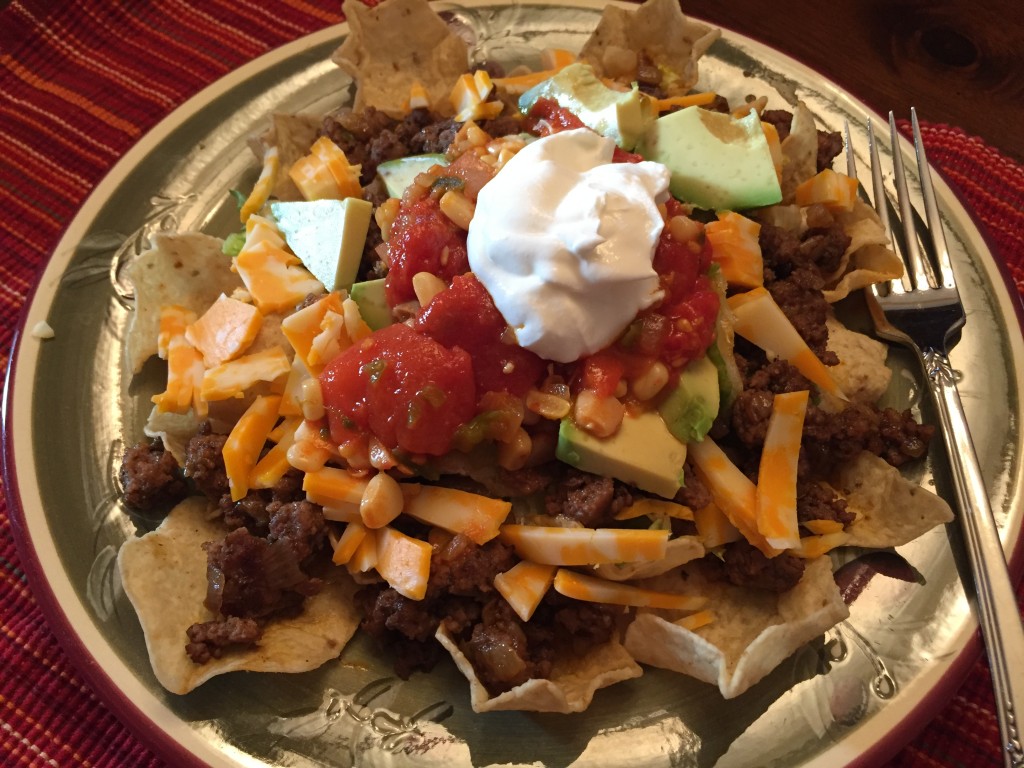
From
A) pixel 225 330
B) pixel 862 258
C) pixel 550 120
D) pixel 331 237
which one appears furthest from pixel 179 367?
pixel 862 258

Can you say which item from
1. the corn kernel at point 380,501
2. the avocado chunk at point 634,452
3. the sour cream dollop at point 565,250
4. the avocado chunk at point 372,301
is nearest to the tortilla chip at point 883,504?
the avocado chunk at point 634,452

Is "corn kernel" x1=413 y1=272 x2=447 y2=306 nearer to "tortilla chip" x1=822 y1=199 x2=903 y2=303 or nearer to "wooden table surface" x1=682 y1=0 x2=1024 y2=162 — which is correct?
"tortilla chip" x1=822 y1=199 x2=903 y2=303

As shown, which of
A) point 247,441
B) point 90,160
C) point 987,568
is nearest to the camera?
point 987,568

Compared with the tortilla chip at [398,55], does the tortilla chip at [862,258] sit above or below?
below

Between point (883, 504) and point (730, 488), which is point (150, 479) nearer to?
point (730, 488)

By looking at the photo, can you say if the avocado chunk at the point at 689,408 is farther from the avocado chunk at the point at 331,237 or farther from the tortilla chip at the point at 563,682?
the avocado chunk at the point at 331,237

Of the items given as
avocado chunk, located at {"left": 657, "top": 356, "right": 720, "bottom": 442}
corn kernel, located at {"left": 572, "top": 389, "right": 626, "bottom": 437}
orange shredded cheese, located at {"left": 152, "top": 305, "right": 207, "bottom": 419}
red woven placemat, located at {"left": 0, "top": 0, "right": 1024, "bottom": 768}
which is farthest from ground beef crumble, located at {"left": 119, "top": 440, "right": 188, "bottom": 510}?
avocado chunk, located at {"left": 657, "top": 356, "right": 720, "bottom": 442}

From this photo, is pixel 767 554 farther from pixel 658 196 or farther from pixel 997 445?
pixel 658 196
